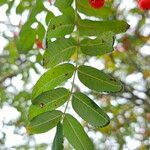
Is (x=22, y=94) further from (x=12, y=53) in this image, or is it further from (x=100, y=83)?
(x=100, y=83)

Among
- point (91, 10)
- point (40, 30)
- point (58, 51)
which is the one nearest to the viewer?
point (58, 51)

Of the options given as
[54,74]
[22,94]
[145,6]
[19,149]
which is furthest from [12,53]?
[54,74]

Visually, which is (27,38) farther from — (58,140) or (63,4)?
(58,140)

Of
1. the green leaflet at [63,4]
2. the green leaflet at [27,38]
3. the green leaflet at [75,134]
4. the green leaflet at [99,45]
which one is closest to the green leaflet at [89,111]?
the green leaflet at [75,134]

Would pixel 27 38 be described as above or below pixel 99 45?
below

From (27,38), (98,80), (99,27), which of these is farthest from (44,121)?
(27,38)

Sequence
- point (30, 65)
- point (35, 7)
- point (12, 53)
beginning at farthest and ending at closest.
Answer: point (12, 53) → point (30, 65) → point (35, 7)

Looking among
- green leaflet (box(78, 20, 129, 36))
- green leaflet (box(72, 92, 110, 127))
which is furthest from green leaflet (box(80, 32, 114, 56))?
green leaflet (box(72, 92, 110, 127))
